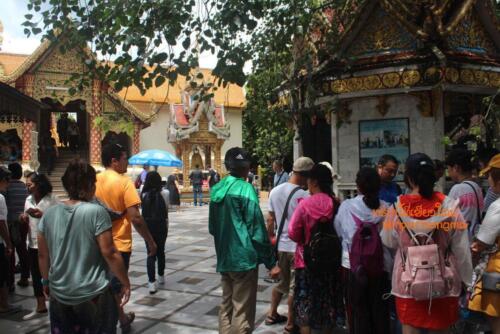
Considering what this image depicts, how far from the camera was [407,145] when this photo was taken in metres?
7.58

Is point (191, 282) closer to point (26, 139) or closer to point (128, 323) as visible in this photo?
point (128, 323)

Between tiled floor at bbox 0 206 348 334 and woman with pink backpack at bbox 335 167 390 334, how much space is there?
131cm

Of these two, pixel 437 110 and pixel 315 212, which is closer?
pixel 315 212

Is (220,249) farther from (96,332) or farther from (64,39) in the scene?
(64,39)

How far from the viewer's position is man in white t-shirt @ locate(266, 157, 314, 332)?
4418 mm

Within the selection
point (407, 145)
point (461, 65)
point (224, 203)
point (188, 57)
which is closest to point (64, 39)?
point (188, 57)

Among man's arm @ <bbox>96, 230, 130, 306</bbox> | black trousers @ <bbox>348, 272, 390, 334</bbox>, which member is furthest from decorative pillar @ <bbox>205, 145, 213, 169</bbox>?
man's arm @ <bbox>96, 230, 130, 306</bbox>

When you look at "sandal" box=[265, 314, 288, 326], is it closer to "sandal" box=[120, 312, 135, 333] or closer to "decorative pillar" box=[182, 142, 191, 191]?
"sandal" box=[120, 312, 135, 333]

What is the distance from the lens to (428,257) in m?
2.74

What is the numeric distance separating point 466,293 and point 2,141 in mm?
18899

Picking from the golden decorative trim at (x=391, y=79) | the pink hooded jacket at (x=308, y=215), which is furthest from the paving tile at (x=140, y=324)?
the golden decorative trim at (x=391, y=79)

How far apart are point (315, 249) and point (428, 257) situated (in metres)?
1.06

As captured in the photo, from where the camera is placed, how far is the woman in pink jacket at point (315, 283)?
3688 millimetres

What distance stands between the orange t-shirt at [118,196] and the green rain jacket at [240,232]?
946 millimetres
